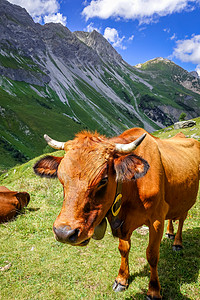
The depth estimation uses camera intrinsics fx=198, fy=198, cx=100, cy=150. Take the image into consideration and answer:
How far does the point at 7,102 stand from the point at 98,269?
393 ft

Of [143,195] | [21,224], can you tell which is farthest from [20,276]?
[143,195]

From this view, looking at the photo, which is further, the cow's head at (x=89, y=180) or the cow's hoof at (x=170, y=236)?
the cow's hoof at (x=170, y=236)

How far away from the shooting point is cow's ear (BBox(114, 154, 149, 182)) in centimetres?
382

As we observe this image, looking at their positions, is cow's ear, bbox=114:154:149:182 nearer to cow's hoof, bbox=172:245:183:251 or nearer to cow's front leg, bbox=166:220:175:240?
cow's hoof, bbox=172:245:183:251

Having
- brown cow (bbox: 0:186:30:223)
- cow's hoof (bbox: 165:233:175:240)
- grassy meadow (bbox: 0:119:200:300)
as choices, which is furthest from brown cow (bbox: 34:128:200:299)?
brown cow (bbox: 0:186:30:223)

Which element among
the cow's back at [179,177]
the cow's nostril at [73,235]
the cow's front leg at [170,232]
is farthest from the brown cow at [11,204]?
the cow's nostril at [73,235]

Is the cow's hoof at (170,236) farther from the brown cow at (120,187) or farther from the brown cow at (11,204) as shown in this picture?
the brown cow at (11,204)

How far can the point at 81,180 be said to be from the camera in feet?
11.3

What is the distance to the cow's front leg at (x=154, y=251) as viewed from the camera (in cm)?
477

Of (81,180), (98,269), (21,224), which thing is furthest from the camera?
(21,224)

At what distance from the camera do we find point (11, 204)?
10.7m

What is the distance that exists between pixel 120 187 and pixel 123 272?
3145mm

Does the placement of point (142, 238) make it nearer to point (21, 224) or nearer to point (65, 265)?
point (65, 265)

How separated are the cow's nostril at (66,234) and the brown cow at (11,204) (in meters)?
8.36
